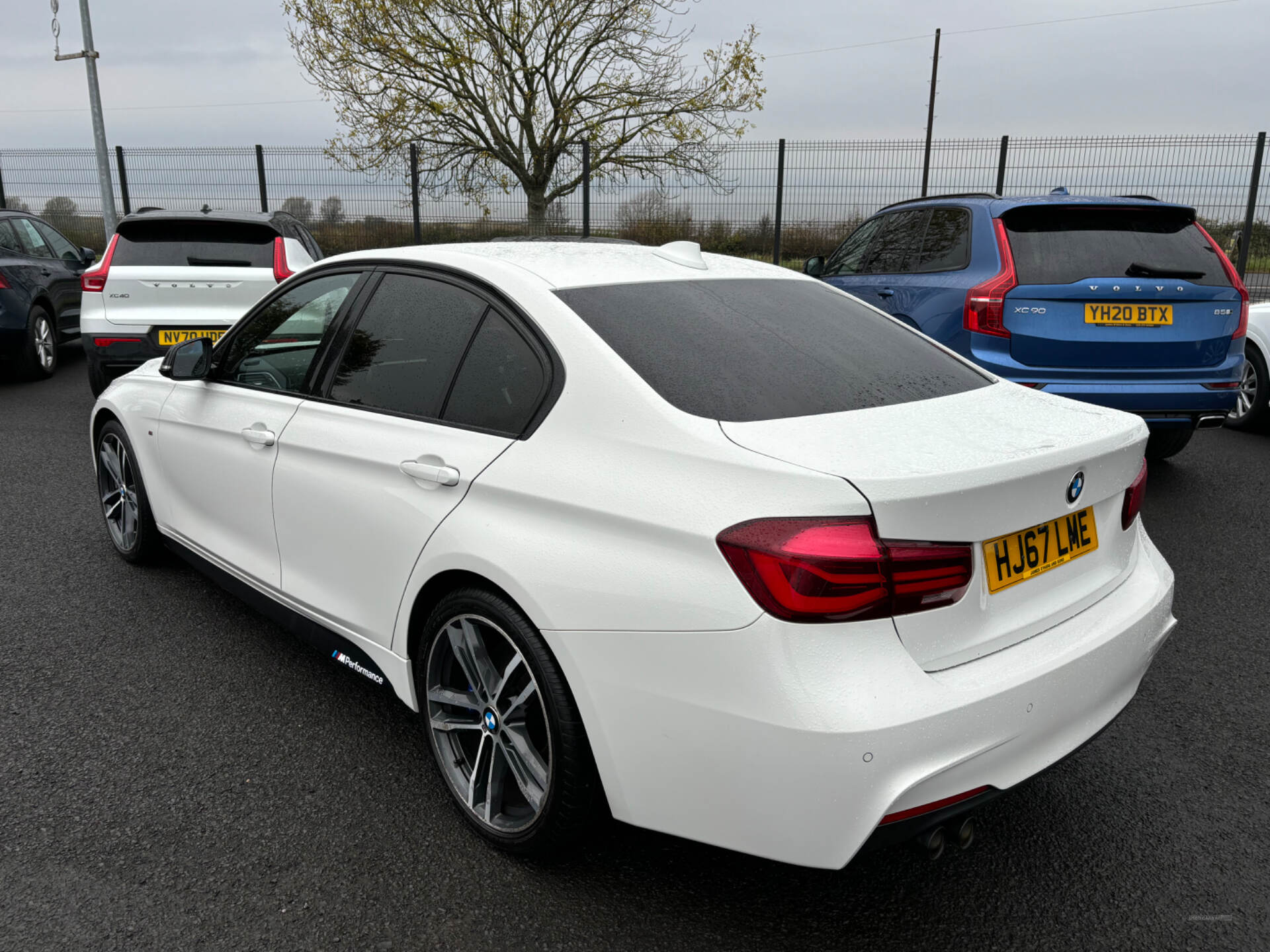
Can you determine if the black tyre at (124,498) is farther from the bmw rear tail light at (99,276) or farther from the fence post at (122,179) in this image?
the fence post at (122,179)

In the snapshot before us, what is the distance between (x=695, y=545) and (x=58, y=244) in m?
11.3

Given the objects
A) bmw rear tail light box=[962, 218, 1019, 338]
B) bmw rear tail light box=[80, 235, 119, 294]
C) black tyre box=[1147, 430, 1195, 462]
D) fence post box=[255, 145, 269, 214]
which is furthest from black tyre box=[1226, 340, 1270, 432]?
fence post box=[255, 145, 269, 214]

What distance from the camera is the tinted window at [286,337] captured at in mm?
3223

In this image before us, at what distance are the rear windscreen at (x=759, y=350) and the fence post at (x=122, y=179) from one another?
18.9 meters

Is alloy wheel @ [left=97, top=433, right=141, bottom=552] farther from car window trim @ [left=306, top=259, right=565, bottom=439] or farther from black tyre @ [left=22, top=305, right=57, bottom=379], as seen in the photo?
black tyre @ [left=22, top=305, right=57, bottom=379]

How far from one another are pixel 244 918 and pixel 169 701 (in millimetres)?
1231

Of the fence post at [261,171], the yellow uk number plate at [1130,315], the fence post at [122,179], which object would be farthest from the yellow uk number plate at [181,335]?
the fence post at [122,179]

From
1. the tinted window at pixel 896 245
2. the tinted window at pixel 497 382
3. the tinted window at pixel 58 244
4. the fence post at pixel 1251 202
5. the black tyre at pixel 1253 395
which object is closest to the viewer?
the tinted window at pixel 497 382

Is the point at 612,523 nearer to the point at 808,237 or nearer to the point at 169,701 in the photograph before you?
the point at 169,701

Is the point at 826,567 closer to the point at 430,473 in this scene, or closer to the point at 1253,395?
the point at 430,473

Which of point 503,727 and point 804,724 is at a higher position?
point 804,724

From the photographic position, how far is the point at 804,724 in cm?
176

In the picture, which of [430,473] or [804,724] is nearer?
[804,724]

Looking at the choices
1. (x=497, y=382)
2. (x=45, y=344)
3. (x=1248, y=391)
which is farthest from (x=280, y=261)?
(x=1248, y=391)
